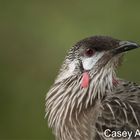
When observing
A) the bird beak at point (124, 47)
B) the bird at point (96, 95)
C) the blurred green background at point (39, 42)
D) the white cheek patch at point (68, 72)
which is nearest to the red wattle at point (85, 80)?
the bird at point (96, 95)

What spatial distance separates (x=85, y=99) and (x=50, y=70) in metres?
4.37

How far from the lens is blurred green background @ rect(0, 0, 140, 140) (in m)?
11.3

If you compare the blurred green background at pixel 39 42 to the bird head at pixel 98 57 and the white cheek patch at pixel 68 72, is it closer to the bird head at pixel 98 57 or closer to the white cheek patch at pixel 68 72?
the white cheek patch at pixel 68 72

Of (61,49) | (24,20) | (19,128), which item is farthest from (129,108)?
(24,20)

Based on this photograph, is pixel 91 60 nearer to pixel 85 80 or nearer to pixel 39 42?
pixel 85 80

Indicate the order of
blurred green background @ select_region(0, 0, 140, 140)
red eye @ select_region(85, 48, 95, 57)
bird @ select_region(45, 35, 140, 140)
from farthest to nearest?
blurred green background @ select_region(0, 0, 140, 140) → red eye @ select_region(85, 48, 95, 57) → bird @ select_region(45, 35, 140, 140)

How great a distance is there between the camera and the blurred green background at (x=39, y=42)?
11.3m

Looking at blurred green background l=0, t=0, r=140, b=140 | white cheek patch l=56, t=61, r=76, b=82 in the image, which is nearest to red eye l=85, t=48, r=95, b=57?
white cheek patch l=56, t=61, r=76, b=82

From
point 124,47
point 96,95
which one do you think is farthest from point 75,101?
point 124,47

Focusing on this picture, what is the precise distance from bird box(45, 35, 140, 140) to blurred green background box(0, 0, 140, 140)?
320 centimetres

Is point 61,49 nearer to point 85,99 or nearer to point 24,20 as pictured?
point 24,20

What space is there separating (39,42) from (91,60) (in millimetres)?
5219

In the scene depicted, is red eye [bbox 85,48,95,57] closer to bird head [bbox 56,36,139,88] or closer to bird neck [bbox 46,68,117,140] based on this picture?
bird head [bbox 56,36,139,88]

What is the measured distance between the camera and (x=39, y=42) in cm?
1262
